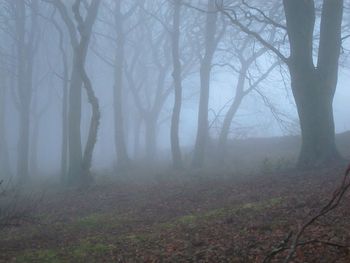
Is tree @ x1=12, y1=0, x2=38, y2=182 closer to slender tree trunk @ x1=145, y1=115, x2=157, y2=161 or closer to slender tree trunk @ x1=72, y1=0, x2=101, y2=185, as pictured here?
slender tree trunk @ x1=145, y1=115, x2=157, y2=161

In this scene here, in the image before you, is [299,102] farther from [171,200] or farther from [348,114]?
[348,114]

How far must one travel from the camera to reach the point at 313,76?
13.9 m

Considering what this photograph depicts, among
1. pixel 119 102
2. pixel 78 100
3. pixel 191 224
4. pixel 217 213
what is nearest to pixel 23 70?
pixel 119 102

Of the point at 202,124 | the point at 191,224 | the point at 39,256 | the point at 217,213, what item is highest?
the point at 202,124

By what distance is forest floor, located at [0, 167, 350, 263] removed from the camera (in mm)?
7227

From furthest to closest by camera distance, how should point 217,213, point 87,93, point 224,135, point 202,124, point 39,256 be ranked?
1. point 224,135
2. point 202,124
3. point 87,93
4. point 217,213
5. point 39,256

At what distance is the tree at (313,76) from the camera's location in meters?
13.8

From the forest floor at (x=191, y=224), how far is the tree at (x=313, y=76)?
109 centimetres

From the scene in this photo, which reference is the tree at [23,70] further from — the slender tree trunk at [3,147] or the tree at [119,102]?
the tree at [119,102]

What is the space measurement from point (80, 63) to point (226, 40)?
1072 cm

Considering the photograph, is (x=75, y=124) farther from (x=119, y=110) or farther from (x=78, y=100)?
(x=119, y=110)

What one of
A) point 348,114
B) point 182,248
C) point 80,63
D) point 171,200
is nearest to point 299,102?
point 171,200

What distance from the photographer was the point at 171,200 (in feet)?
42.5

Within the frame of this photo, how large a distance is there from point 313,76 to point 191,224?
680 centimetres
